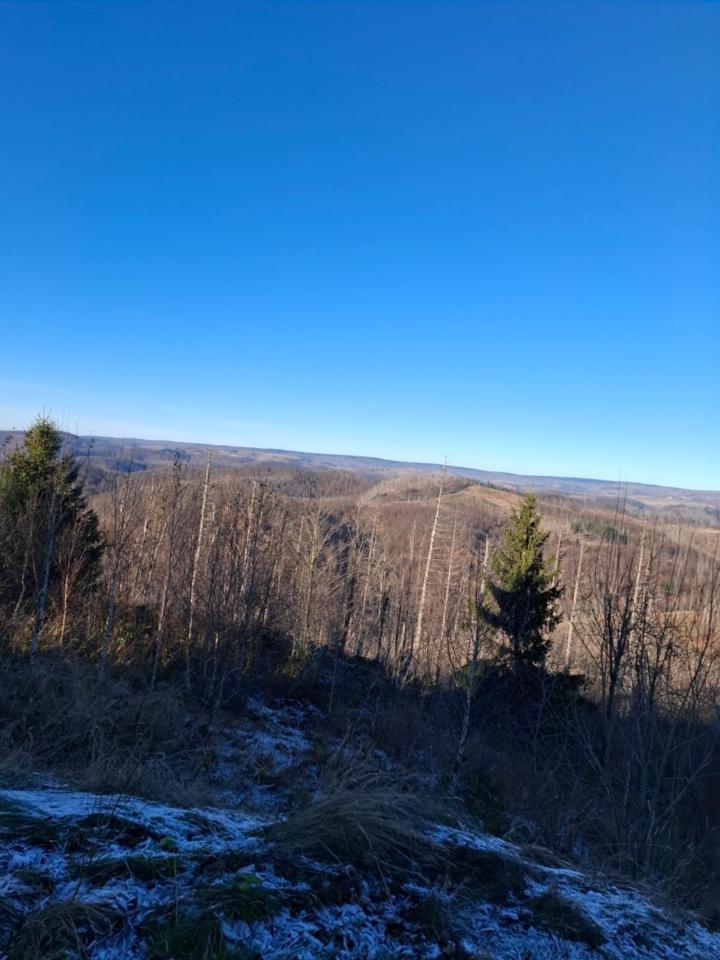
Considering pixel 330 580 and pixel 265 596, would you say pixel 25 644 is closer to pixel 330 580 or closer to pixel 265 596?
pixel 265 596

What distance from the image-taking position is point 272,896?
8.52ft

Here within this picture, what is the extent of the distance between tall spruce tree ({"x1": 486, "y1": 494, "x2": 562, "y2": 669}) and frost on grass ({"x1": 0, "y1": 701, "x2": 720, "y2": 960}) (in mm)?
15665

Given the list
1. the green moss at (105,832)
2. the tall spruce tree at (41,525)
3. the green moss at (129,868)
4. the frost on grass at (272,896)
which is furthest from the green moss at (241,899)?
the tall spruce tree at (41,525)

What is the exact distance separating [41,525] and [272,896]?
11407 millimetres

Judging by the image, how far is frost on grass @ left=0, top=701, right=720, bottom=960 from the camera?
7.49 feet

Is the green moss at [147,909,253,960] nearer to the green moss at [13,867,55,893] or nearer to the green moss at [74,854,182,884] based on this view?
the green moss at [74,854,182,884]

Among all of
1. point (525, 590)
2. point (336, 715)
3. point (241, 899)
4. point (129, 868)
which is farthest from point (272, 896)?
point (525, 590)

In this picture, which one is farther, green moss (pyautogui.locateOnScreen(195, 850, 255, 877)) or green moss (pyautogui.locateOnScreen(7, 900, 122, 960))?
green moss (pyautogui.locateOnScreen(195, 850, 255, 877))

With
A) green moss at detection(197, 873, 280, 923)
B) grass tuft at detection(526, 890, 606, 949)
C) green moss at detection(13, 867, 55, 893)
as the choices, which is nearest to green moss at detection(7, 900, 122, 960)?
green moss at detection(13, 867, 55, 893)

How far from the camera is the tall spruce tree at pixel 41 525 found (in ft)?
38.1

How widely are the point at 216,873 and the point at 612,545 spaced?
7.17 metres

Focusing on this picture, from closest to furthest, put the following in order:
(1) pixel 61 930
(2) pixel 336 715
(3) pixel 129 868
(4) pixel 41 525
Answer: (1) pixel 61 930 < (3) pixel 129 868 < (4) pixel 41 525 < (2) pixel 336 715

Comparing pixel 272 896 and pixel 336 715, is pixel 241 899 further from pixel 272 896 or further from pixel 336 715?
pixel 336 715

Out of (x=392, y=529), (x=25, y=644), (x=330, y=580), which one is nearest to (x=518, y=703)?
(x=330, y=580)
